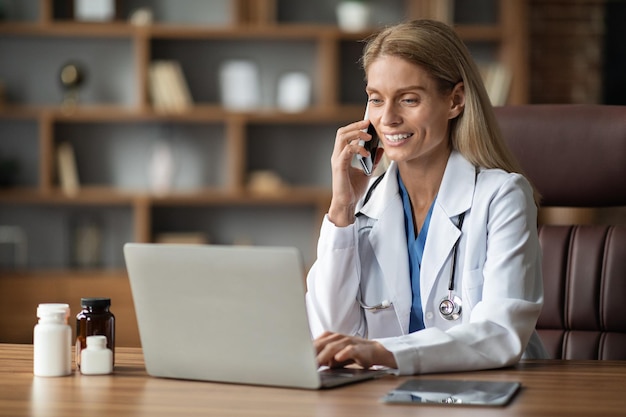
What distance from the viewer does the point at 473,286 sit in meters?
2.13

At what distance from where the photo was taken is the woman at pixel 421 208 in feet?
7.06

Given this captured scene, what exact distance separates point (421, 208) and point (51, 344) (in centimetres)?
92

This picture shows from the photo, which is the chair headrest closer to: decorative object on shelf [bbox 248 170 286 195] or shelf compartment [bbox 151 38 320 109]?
decorative object on shelf [bbox 248 170 286 195]

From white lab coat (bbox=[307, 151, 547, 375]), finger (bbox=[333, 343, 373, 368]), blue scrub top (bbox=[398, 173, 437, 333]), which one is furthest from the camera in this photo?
blue scrub top (bbox=[398, 173, 437, 333])

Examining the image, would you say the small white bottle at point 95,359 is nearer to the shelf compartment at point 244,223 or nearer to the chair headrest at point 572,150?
the chair headrest at point 572,150

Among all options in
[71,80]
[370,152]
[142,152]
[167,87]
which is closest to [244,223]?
[142,152]

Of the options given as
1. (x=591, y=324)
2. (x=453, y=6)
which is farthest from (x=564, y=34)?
(x=591, y=324)

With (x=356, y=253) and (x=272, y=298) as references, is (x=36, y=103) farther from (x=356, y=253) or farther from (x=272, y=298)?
(x=272, y=298)

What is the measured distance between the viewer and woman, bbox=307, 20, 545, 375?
215 centimetres

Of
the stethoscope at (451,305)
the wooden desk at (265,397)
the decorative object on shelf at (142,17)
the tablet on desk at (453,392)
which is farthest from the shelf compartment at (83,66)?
the tablet on desk at (453,392)

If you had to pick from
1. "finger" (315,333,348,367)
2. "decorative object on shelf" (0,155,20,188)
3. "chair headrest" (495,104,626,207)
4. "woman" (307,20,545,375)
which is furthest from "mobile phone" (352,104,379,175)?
"decorative object on shelf" (0,155,20,188)

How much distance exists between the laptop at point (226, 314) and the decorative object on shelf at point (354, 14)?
372cm

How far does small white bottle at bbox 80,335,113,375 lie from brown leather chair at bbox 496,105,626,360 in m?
1.19

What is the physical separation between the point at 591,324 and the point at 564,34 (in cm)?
307
